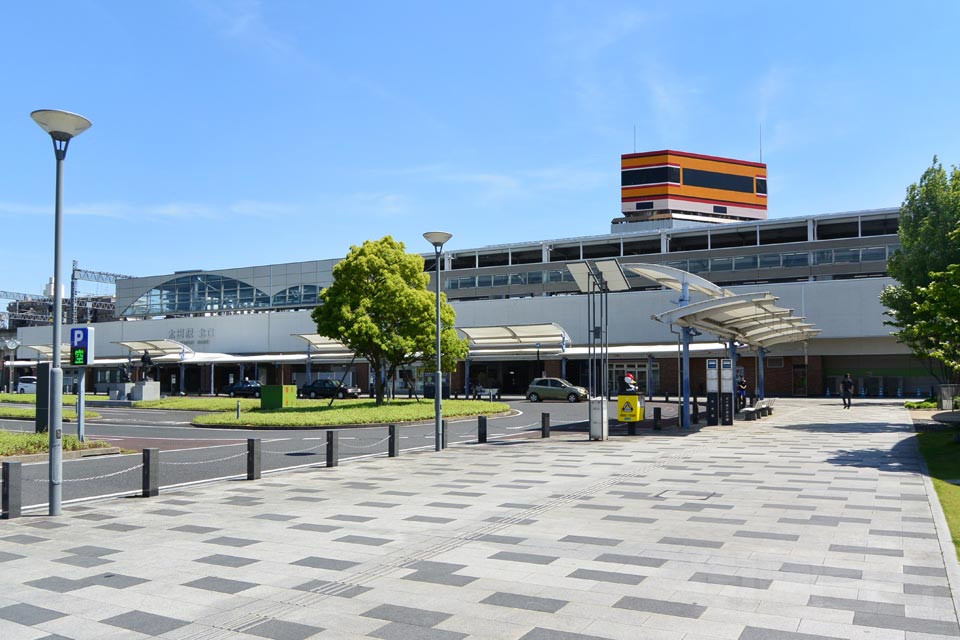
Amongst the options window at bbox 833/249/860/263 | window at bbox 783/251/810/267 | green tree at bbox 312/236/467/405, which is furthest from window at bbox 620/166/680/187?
green tree at bbox 312/236/467/405

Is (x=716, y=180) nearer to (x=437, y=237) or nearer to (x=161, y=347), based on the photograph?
(x=161, y=347)

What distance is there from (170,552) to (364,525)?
2.31 m

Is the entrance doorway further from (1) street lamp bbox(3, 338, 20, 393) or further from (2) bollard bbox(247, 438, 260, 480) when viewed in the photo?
(1) street lamp bbox(3, 338, 20, 393)

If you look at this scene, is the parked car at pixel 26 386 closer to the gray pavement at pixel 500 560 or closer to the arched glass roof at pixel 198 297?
the arched glass roof at pixel 198 297

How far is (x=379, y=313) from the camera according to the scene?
3353cm

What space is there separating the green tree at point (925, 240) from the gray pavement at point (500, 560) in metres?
16.8

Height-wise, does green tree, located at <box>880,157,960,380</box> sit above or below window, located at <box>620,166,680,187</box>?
below

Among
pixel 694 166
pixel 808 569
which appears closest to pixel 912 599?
pixel 808 569

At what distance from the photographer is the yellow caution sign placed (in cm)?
2291

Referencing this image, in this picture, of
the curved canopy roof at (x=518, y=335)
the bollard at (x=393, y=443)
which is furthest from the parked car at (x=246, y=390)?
the bollard at (x=393, y=443)

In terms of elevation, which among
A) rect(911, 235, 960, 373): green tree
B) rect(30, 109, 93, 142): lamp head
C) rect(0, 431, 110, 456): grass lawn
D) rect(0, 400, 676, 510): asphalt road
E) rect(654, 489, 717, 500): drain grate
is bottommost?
rect(0, 400, 676, 510): asphalt road

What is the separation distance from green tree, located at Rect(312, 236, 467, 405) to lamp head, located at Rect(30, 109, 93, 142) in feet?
72.0

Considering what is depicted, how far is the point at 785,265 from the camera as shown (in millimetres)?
59531

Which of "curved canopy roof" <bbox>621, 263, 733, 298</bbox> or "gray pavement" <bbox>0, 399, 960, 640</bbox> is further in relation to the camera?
"curved canopy roof" <bbox>621, 263, 733, 298</bbox>
